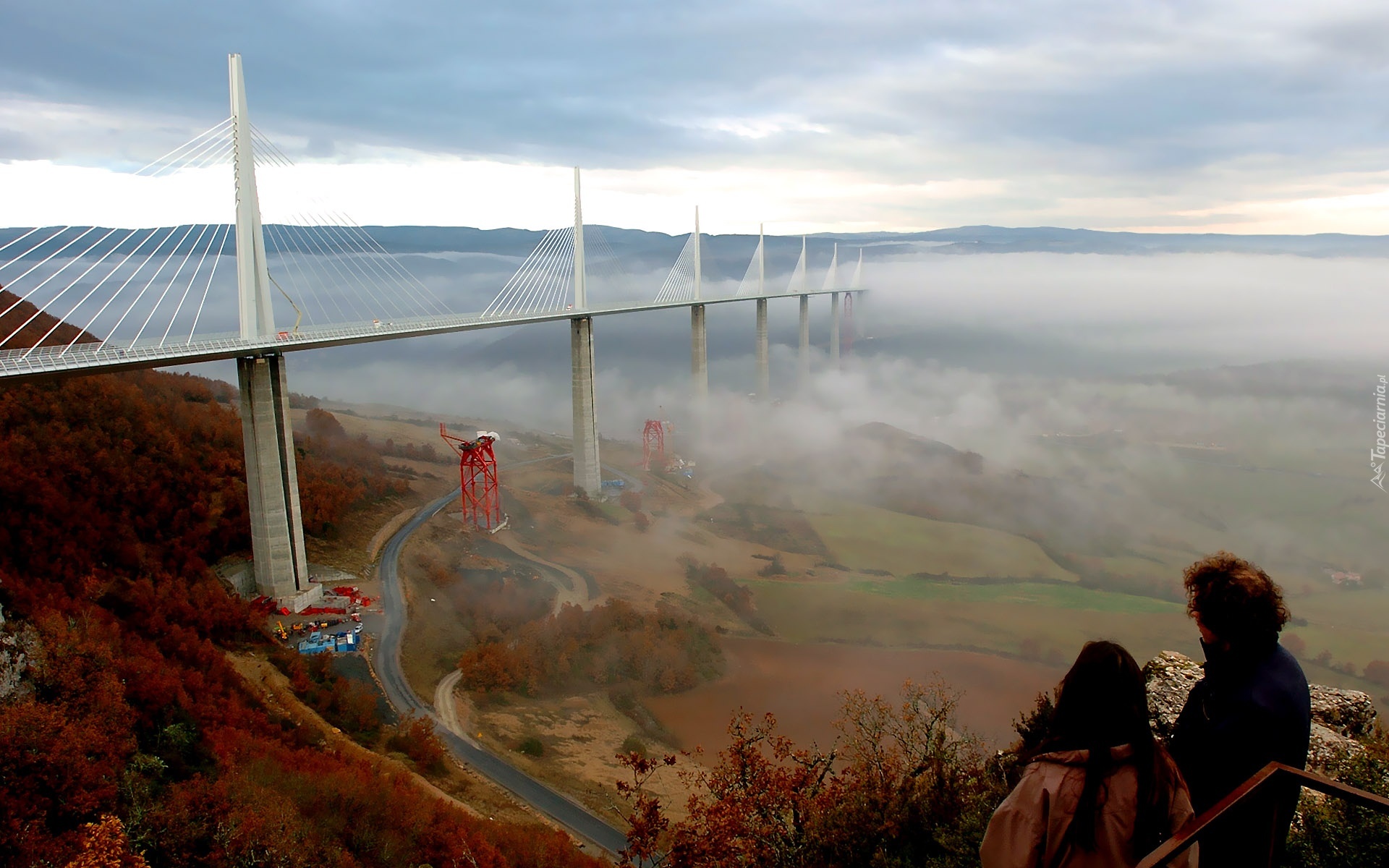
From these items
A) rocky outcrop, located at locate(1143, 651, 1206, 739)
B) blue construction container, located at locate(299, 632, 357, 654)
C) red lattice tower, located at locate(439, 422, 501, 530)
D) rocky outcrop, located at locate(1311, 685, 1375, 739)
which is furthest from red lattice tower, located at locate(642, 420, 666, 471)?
rocky outcrop, located at locate(1311, 685, 1375, 739)

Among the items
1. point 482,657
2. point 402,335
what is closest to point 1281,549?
point 482,657

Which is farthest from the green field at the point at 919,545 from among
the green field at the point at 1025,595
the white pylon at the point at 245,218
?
the white pylon at the point at 245,218

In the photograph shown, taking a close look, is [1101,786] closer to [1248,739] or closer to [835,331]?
[1248,739]

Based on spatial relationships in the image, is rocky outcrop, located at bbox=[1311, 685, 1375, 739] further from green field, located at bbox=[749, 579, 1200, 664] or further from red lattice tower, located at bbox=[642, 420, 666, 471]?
red lattice tower, located at bbox=[642, 420, 666, 471]

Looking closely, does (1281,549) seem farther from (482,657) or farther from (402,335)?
(402,335)

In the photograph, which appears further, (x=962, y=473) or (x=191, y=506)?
(x=962, y=473)

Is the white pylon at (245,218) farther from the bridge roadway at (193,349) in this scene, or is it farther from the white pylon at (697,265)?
the white pylon at (697,265)
